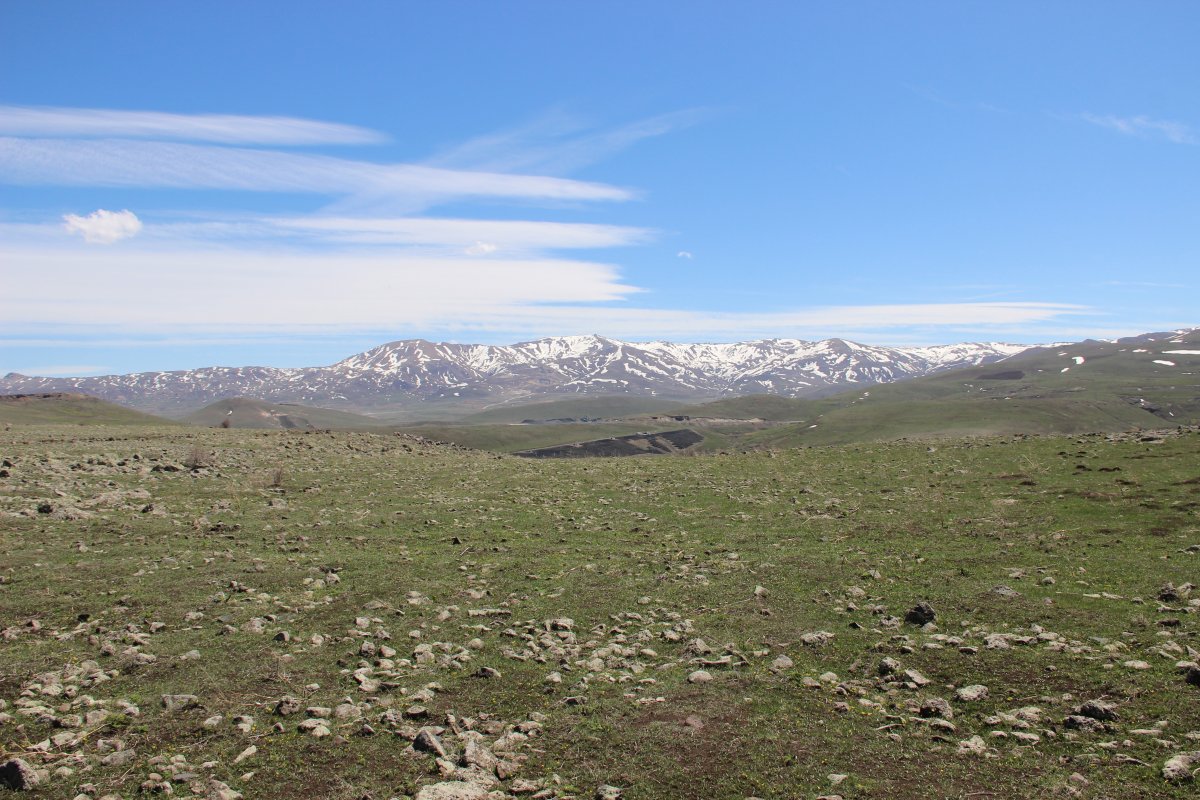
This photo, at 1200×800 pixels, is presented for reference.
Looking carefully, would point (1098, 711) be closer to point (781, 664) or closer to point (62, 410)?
point (781, 664)

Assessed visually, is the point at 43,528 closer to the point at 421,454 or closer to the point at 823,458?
the point at 421,454

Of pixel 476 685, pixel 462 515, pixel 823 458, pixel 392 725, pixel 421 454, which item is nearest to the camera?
pixel 392 725

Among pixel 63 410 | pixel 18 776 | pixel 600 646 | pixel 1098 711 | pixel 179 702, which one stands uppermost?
pixel 18 776

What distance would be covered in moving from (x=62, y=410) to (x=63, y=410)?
0.83ft

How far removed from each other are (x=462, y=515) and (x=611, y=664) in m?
14.8

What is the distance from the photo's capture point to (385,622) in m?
15.1

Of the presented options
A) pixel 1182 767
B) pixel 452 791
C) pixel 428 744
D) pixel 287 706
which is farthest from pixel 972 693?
pixel 287 706

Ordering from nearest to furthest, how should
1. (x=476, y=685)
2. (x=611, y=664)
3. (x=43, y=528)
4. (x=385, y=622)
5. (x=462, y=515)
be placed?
(x=476, y=685) → (x=611, y=664) → (x=385, y=622) → (x=43, y=528) → (x=462, y=515)

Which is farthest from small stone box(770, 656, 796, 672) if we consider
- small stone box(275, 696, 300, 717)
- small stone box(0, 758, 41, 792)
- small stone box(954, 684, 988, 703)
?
small stone box(0, 758, 41, 792)

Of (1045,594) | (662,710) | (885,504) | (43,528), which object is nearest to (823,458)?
(885,504)

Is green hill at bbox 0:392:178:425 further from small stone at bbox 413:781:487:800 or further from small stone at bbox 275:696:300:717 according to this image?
small stone at bbox 413:781:487:800

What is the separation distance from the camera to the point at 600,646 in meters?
13.9

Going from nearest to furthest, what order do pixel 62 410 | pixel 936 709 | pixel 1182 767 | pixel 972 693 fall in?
pixel 1182 767 → pixel 936 709 → pixel 972 693 → pixel 62 410

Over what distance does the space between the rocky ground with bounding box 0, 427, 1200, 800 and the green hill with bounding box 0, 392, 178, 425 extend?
124807 mm
